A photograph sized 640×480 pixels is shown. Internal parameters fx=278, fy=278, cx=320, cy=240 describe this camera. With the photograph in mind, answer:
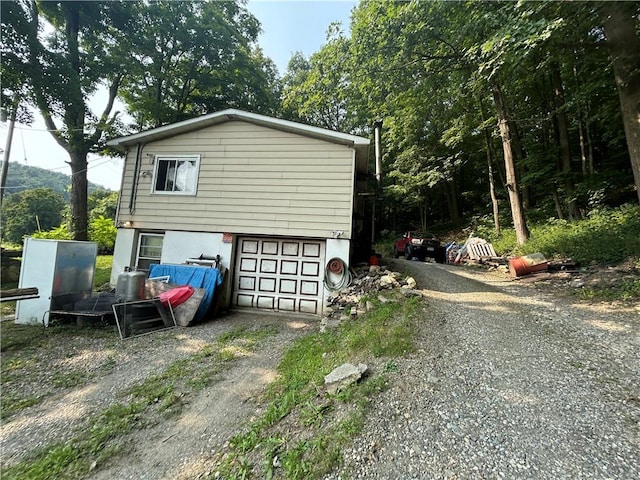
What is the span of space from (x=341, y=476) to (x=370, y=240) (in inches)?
402

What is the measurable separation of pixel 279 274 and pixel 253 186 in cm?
251

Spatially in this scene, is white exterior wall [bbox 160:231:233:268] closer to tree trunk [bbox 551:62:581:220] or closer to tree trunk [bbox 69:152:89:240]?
tree trunk [bbox 69:152:89:240]

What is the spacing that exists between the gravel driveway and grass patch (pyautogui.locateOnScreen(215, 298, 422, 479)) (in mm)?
167

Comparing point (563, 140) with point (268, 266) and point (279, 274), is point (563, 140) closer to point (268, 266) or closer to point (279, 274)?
point (279, 274)

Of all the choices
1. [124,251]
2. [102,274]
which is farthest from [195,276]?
[102,274]

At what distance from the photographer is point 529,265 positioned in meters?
7.48

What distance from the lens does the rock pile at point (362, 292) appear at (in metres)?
5.57

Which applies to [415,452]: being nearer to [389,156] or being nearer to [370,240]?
[370,240]

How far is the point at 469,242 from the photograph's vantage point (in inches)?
489

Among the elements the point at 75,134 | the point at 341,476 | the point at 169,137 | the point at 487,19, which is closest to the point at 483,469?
the point at 341,476

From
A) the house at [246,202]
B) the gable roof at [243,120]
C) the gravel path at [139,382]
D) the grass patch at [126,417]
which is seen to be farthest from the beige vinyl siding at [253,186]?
the grass patch at [126,417]

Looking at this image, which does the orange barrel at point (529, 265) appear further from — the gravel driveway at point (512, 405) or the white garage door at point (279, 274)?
the white garage door at point (279, 274)

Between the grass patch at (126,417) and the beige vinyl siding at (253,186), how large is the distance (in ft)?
11.6

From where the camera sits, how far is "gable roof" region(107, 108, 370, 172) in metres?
7.17
